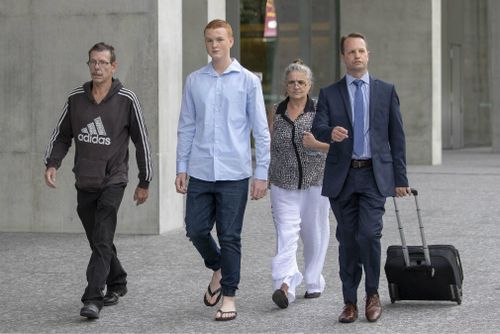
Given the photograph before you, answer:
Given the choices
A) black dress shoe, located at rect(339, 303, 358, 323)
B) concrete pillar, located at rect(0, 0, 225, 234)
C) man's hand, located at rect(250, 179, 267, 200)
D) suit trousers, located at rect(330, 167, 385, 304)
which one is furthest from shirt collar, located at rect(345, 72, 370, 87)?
concrete pillar, located at rect(0, 0, 225, 234)

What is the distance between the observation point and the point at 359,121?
275 inches

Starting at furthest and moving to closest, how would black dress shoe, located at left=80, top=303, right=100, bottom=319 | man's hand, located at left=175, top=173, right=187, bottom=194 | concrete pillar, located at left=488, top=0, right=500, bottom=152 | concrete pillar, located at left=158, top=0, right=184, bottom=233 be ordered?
concrete pillar, located at left=488, top=0, right=500, bottom=152
concrete pillar, located at left=158, top=0, right=184, bottom=233
man's hand, located at left=175, top=173, right=187, bottom=194
black dress shoe, located at left=80, top=303, right=100, bottom=319

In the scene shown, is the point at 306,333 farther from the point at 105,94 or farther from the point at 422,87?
the point at 422,87

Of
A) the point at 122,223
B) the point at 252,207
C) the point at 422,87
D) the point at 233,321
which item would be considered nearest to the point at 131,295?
the point at 233,321

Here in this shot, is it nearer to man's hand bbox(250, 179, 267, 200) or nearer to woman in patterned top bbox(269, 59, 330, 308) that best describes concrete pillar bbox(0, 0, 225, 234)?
woman in patterned top bbox(269, 59, 330, 308)

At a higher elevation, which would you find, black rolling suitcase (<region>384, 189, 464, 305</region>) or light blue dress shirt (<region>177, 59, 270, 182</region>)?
light blue dress shirt (<region>177, 59, 270, 182</region>)

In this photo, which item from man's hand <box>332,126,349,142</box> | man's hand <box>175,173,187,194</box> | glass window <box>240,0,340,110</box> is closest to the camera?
man's hand <box>332,126,349,142</box>

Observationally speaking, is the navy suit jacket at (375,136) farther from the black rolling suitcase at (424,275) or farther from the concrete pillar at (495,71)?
the concrete pillar at (495,71)

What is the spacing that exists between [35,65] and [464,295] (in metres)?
6.19

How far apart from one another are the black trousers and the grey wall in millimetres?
4404

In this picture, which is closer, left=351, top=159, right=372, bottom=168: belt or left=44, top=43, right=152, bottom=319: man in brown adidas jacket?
left=351, top=159, right=372, bottom=168: belt

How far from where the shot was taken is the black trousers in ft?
23.6

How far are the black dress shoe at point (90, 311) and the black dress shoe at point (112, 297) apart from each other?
63 cm

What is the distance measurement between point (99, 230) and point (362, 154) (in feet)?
5.80
